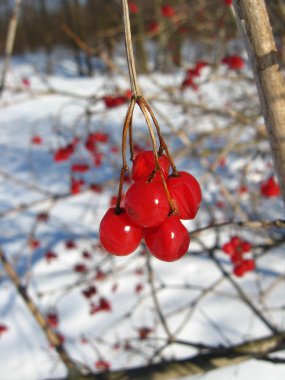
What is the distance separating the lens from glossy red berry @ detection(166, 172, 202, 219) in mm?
611

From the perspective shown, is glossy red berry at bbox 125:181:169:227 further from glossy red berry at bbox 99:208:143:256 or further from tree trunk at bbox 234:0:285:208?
tree trunk at bbox 234:0:285:208

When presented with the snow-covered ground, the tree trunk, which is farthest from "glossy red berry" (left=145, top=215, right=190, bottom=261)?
the snow-covered ground

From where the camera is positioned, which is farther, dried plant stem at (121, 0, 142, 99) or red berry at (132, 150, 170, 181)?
red berry at (132, 150, 170, 181)

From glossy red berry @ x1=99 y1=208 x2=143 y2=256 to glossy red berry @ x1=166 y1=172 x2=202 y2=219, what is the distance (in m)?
0.09

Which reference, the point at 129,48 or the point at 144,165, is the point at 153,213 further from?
the point at 129,48

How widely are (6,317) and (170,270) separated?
4.95 ft

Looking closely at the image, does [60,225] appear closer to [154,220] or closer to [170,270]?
[170,270]

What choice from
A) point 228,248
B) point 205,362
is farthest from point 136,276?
point 205,362

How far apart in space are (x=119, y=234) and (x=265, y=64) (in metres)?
0.35

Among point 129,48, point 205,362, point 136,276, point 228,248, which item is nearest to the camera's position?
point 129,48

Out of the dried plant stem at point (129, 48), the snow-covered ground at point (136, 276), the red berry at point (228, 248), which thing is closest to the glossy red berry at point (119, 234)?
the dried plant stem at point (129, 48)

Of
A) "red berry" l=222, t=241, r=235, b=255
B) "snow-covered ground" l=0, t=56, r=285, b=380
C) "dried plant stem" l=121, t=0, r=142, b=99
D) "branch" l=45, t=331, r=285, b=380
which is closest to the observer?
Answer: "dried plant stem" l=121, t=0, r=142, b=99

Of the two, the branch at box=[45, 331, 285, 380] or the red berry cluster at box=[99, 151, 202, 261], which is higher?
the red berry cluster at box=[99, 151, 202, 261]

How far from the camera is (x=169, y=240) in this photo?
59cm
